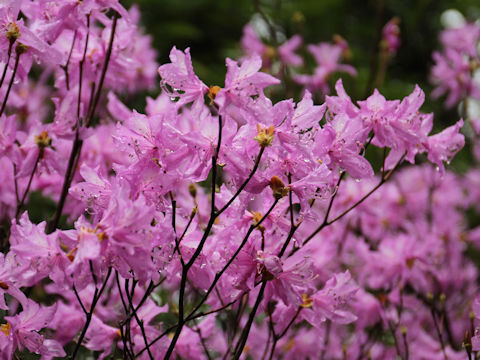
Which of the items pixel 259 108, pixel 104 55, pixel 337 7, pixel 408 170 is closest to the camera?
pixel 259 108

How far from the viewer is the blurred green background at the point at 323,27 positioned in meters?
4.00

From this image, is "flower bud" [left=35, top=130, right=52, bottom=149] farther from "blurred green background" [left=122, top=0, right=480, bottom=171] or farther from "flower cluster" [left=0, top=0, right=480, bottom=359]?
"blurred green background" [left=122, top=0, right=480, bottom=171]

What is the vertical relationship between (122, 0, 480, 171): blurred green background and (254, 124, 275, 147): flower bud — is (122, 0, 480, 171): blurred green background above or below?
above

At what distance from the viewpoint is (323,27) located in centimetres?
436

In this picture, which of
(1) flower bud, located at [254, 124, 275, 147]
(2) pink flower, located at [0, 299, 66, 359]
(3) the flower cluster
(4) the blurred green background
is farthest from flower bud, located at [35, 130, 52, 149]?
(4) the blurred green background

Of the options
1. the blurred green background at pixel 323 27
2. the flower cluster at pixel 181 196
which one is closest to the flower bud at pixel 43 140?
the flower cluster at pixel 181 196

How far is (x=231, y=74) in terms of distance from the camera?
1213 mm

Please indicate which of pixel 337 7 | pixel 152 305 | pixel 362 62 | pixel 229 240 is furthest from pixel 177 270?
pixel 337 7

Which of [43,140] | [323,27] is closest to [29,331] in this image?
[43,140]

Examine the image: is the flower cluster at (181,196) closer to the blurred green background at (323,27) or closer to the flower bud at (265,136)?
the flower bud at (265,136)

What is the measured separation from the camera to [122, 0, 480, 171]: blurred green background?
3998 millimetres

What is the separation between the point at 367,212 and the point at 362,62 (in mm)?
1891

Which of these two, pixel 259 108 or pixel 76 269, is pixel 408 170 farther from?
pixel 76 269

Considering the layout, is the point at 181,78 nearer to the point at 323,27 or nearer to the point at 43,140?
the point at 43,140
